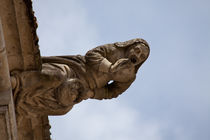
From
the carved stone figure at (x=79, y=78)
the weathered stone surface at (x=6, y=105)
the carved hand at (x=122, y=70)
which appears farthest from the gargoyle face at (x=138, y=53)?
the weathered stone surface at (x=6, y=105)

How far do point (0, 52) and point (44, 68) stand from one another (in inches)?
56.4

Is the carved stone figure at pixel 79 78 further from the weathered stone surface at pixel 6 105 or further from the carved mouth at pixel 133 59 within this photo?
the weathered stone surface at pixel 6 105

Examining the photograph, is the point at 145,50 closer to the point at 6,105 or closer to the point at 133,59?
the point at 133,59

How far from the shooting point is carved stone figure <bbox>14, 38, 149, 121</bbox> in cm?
836

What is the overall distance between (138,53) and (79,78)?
4.43 feet

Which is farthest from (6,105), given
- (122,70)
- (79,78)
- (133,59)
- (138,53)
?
(138,53)

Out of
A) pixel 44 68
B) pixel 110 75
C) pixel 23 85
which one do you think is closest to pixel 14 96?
pixel 23 85

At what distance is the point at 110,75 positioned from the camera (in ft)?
30.6

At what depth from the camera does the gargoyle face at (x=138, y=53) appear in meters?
9.66

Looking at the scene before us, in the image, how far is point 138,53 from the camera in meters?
9.74

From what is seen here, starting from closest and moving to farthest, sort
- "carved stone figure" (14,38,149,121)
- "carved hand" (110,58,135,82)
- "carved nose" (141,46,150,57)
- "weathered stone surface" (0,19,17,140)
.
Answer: "weathered stone surface" (0,19,17,140) → "carved stone figure" (14,38,149,121) → "carved hand" (110,58,135,82) → "carved nose" (141,46,150,57)

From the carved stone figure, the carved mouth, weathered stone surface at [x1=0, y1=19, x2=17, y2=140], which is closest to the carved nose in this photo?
the carved stone figure

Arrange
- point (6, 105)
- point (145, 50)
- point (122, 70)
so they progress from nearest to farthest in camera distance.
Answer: point (6, 105) < point (122, 70) < point (145, 50)

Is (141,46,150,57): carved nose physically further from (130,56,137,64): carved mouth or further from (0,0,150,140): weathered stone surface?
(130,56,137,64): carved mouth
